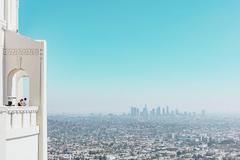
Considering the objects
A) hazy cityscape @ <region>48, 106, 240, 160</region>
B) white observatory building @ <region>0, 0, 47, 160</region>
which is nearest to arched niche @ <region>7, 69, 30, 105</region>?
white observatory building @ <region>0, 0, 47, 160</region>

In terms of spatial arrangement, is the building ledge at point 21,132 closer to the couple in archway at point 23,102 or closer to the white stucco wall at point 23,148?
the white stucco wall at point 23,148

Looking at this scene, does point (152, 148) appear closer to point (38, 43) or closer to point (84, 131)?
point (84, 131)

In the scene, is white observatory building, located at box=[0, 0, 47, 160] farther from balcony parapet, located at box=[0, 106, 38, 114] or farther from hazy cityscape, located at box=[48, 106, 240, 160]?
hazy cityscape, located at box=[48, 106, 240, 160]

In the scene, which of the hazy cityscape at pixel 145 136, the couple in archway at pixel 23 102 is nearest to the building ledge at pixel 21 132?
the couple in archway at pixel 23 102

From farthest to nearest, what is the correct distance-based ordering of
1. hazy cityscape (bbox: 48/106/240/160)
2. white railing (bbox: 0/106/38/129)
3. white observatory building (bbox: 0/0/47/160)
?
hazy cityscape (bbox: 48/106/240/160) → white observatory building (bbox: 0/0/47/160) → white railing (bbox: 0/106/38/129)

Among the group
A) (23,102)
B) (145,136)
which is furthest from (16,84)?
(145,136)
